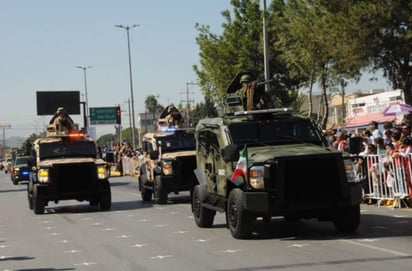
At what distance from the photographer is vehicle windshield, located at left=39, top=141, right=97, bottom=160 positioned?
66.6 feet

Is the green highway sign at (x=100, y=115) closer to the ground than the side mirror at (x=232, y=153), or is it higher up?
higher up

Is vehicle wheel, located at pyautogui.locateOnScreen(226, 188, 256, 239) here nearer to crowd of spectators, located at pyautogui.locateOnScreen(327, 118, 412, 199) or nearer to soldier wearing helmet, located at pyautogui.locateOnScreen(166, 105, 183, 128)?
crowd of spectators, located at pyautogui.locateOnScreen(327, 118, 412, 199)

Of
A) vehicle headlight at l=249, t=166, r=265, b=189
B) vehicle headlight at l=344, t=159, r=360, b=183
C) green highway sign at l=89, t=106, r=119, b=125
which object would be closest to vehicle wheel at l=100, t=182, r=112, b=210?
vehicle headlight at l=249, t=166, r=265, b=189

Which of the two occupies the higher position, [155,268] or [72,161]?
[72,161]

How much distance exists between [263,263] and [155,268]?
1443 millimetres

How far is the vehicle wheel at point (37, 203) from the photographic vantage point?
1950 centimetres

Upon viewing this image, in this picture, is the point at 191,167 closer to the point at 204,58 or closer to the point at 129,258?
the point at 129,258

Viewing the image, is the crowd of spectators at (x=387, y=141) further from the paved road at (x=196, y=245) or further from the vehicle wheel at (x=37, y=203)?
the vehicle wheel at (x=37, y=203)

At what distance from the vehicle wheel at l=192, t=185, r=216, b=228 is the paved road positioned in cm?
16

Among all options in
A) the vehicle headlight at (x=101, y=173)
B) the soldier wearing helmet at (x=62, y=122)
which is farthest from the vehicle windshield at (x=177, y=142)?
the soldier wearing helmet at (x=62, y=122)

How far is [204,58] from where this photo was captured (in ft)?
156

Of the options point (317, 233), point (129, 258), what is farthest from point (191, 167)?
point (129, 258)

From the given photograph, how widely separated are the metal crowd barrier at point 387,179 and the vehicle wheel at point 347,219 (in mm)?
4129

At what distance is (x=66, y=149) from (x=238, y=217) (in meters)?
9.96
